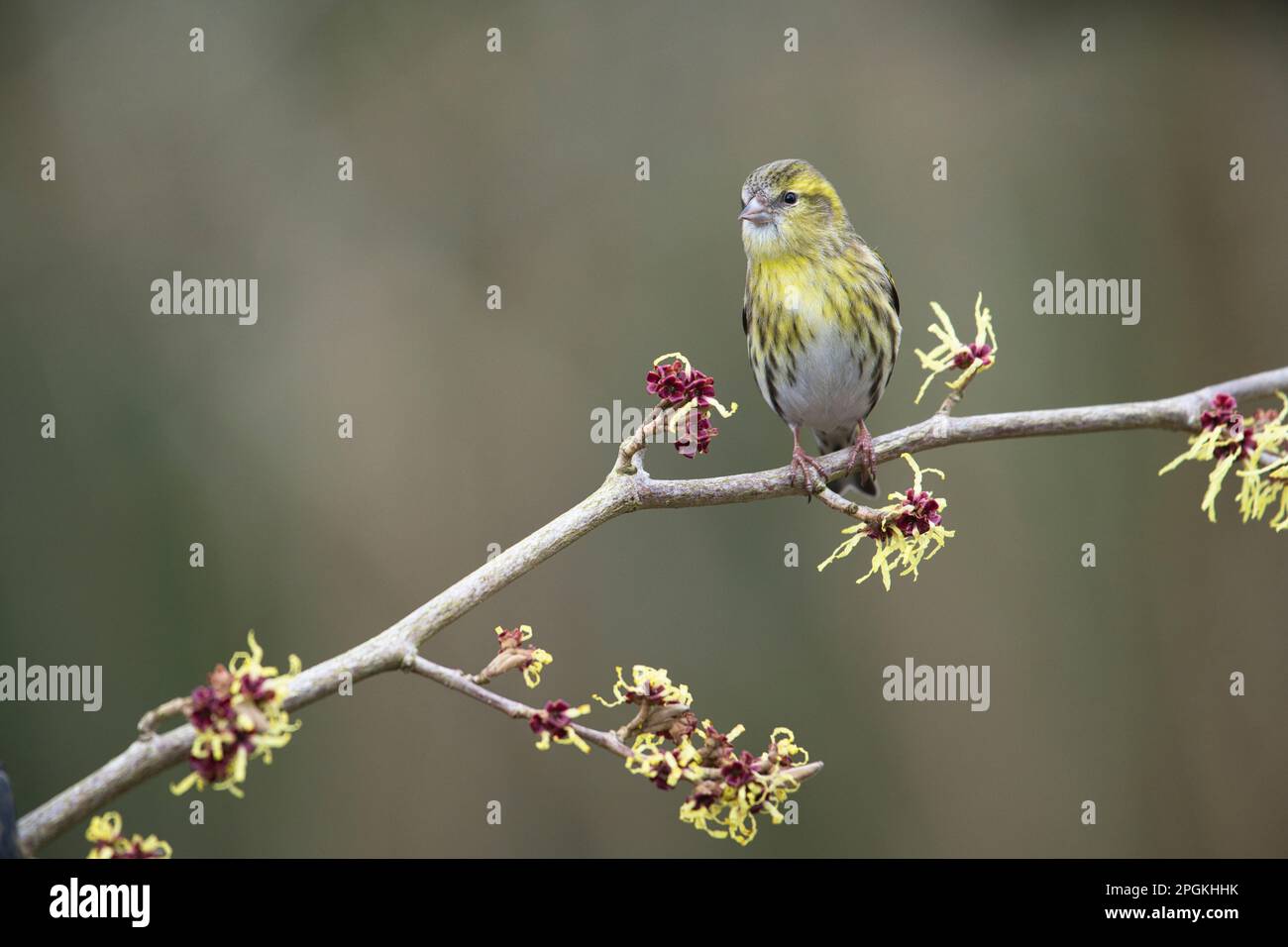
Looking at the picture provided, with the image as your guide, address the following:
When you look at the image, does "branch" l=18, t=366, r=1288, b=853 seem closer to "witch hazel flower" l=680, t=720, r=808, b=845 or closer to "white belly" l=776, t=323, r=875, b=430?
"witch hazel flower" l=680, t=720, r=808, b=845

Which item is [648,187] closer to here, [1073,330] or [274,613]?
[1073,330]

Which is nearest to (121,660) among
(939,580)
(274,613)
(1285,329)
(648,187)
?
(274,613)

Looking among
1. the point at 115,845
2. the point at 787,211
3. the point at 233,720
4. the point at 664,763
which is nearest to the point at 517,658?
A: the point at 664,763

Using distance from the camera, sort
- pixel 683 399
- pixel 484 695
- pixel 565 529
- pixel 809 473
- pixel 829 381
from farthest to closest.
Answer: pixel 829 381, pixel 809 473, pixel 683 399, pixel 565 529, pixel 484 695

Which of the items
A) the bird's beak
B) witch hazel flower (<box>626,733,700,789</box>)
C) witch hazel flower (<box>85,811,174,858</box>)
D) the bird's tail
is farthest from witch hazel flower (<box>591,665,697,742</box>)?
the bird's beak

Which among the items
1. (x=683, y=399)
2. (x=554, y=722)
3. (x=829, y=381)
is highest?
(x=829, y=381)

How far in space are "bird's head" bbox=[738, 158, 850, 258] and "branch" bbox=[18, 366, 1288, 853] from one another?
0.99m

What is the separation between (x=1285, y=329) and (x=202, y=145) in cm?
638

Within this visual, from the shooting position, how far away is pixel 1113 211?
23.5 feet

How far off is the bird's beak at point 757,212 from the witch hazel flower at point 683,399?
5.27 ft

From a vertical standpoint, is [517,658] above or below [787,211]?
below

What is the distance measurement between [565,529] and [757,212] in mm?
2066

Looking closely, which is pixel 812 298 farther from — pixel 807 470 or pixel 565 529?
pixel 565 529

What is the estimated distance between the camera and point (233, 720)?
1.97m
